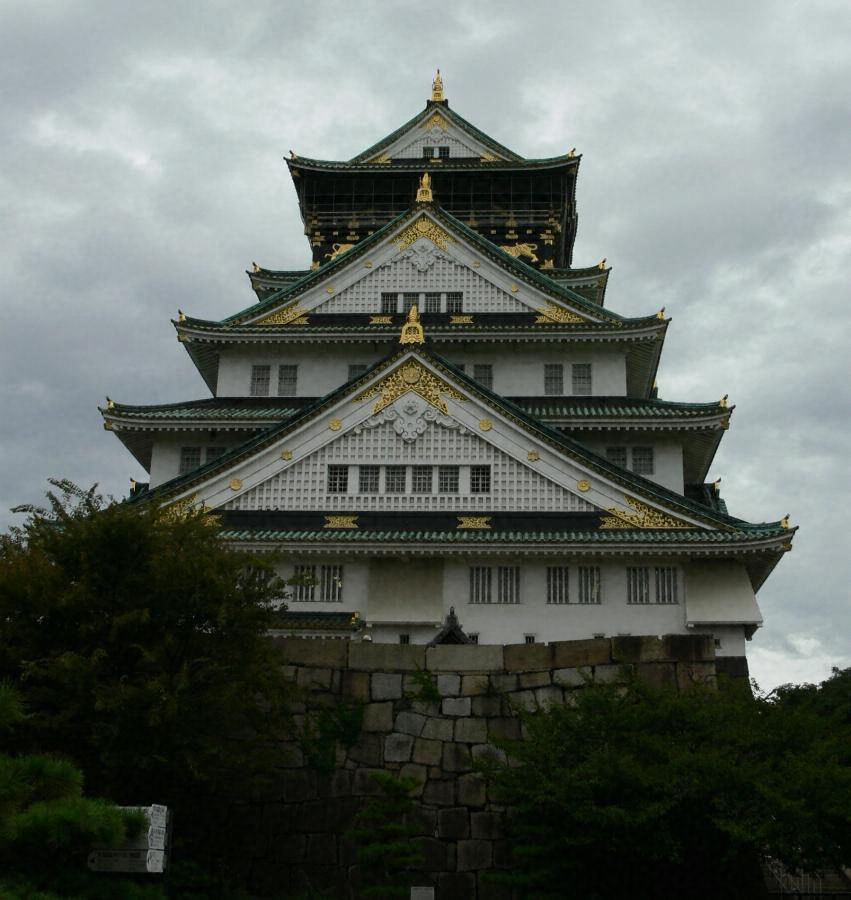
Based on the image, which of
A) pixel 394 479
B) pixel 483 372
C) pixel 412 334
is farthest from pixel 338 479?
pixel 483 372

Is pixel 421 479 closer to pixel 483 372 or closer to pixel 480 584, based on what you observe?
pixel 480 584

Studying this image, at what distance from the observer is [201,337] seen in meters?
37.2

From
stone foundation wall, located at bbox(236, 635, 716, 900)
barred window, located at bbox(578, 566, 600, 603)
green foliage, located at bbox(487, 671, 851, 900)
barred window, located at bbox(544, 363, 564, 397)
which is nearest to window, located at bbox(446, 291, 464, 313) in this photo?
barred window, located at bbox(544, 363, 564, 397)

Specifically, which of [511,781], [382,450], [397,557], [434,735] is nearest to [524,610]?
[397,557]

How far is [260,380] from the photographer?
3794cm

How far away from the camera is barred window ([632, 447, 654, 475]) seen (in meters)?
35.1

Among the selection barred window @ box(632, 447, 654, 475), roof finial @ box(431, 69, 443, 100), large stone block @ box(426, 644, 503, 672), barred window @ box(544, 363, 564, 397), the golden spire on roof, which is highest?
roof finial @ box(431, 69, 443, 100)

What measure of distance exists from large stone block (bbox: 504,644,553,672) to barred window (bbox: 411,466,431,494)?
13270 millimetres

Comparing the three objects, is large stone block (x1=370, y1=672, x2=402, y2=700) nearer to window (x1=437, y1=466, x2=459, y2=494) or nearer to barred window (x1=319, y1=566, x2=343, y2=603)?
barred window (x1=319, y1=566, x2=343, y2=603)

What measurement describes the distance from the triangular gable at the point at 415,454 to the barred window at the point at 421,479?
0.21 m

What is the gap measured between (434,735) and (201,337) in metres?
22.1

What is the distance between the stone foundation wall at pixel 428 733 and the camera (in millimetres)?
17047

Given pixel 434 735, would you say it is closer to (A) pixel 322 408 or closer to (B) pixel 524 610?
(B) pixel 524 610

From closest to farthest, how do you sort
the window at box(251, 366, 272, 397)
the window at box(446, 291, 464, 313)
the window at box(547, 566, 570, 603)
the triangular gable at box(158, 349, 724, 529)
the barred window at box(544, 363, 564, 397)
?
the window at box(547, 566, 570, 603) < the triangular gable at box(158, 349, 724, 529) < the barred window at box(544, 363, 564, 397) < the window at box(251, 366, 272, 397) < the window at box(446, 291, 464, 313)
